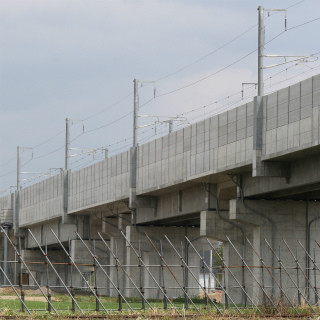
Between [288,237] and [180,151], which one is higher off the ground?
[180,151]

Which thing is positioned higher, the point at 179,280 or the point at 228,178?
the point at 228,178

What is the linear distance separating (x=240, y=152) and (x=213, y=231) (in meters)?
8.77

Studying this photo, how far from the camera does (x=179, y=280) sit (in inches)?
2657

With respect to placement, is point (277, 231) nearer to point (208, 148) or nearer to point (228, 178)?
point (228, 178)

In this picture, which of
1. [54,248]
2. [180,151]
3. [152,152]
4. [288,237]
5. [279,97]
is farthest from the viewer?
[54,248]

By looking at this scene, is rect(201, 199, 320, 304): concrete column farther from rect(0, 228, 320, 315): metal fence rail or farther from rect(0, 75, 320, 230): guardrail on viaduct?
rect(0, 75, 320, 230): guardrail on viaduct

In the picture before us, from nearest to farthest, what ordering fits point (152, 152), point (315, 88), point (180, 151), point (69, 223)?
point (315, 88) < point (180, 151) < point (152, 152) < point (69, 223)

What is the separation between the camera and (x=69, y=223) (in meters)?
75.6

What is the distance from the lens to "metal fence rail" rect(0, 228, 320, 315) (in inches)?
1416

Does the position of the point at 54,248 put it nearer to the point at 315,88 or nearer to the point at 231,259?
the point at 231,259

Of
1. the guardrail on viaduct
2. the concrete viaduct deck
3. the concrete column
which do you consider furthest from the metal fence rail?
the guardrail on viaduct

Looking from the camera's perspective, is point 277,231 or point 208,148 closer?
point 208,148

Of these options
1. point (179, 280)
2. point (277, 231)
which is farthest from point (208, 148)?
point (179, 280)

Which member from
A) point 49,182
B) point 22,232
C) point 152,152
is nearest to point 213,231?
point 152,152
